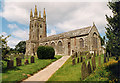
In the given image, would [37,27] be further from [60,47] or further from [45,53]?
[45,53]

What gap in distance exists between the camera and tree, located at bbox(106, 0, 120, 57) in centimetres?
645

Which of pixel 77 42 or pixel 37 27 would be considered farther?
pixel 37 27

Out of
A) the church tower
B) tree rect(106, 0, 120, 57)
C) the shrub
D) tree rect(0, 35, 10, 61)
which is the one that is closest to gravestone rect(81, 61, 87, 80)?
tree rect(106, 0, 120, 57)

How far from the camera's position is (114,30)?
279 inches

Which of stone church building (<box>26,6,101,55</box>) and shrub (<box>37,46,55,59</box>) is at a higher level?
stone church building (<box>26,6,101,55</box>)

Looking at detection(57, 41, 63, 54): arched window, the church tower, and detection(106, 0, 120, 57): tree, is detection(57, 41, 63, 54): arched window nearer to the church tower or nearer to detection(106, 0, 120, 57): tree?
the church tower

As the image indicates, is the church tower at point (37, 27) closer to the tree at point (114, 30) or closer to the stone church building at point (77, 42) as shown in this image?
the stone church building at point (77, 42)

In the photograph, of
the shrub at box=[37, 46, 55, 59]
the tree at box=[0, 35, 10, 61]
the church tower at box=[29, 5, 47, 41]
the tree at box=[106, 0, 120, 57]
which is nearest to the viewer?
the tree at box=[106, 0, 120, 57]

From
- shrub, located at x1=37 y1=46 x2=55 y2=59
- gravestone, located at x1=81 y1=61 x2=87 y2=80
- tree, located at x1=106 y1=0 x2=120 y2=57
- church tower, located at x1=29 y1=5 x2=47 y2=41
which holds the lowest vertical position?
gravestone, located at x1=81 y1=61 x2=87 y2=80

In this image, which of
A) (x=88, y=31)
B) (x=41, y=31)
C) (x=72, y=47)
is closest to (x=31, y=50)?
(x=41, y=31)

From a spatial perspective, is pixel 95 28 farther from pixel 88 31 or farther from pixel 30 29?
pixel 30 29

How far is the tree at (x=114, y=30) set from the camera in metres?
6.45

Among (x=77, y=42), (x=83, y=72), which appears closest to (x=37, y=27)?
(x=77, y=42)

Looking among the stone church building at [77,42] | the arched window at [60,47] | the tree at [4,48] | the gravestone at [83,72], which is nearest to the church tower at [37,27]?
the stone church building at [77,42]
